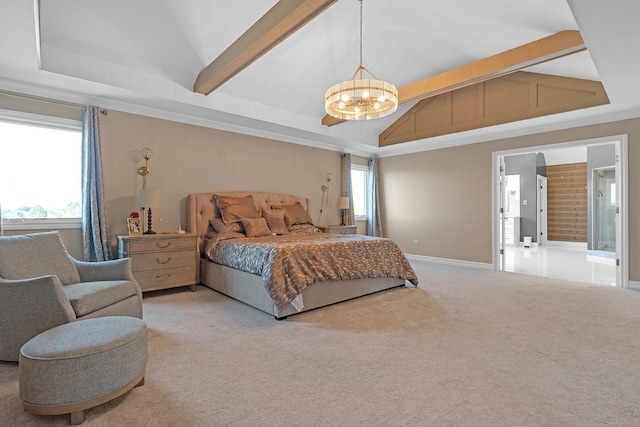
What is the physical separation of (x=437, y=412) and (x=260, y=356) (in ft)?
4.03

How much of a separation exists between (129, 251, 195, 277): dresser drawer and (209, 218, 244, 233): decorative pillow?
62 cm

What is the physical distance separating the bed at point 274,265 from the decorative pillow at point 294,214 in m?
0.16

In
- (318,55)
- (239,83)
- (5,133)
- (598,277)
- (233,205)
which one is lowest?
(598,277)

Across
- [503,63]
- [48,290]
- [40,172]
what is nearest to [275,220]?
[40,172]

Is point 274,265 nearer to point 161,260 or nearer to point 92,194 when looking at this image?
point 161,260

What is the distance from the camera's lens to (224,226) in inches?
187

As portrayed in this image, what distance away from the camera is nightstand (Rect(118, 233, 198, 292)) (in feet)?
12.5

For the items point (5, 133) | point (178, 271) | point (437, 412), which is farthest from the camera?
point (178, 271)

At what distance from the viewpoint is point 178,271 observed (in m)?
4.14

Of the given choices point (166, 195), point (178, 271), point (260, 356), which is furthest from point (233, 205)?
point (260, 356)

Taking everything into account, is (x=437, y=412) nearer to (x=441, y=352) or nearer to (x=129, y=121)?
(x=441, y=352)

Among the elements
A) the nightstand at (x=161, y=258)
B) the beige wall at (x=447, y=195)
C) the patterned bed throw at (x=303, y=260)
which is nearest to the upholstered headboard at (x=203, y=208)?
the nightstand at (x=161, y=258)

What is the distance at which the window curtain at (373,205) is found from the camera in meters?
7.47

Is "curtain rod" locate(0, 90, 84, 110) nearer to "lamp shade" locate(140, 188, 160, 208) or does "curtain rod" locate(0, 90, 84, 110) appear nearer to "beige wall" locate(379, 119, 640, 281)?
"lamp shade" locate(140, 188, 160, 208)
